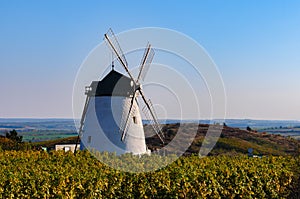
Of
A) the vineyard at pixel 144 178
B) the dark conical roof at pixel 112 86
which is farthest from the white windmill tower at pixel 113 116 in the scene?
the vineyard at pixel 144 178

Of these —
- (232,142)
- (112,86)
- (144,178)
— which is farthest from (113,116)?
(232,142)

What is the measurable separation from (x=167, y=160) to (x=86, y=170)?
11.8ft

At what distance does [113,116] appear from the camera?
2628 centimetres

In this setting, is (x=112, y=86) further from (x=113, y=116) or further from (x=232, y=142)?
(x=232, y=142)

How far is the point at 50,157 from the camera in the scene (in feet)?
52.3

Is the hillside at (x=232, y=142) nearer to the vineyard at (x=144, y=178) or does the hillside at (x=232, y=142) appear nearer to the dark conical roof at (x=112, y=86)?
the dark conical roof at (x=112, y=86)

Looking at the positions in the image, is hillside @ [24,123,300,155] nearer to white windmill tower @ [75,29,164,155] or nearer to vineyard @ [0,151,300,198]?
white windmill tower @ [75,29,164,155]

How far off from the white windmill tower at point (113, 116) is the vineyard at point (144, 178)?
9.26 meters

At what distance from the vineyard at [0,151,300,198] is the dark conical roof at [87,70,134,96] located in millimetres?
10259

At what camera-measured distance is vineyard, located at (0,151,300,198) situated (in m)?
11.4

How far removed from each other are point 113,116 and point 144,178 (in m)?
13.7

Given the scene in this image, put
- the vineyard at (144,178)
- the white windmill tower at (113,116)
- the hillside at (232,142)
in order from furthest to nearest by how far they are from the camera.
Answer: the hillside at (232,142) → the white windmill tower at (113,116) → the vineyard at (144,178)

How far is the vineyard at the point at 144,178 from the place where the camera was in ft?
37.3

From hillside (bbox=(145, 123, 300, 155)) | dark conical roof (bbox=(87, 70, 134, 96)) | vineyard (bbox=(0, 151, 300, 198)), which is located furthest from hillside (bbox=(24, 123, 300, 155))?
vineyard (bbox=(0, 151, 300, 198))
